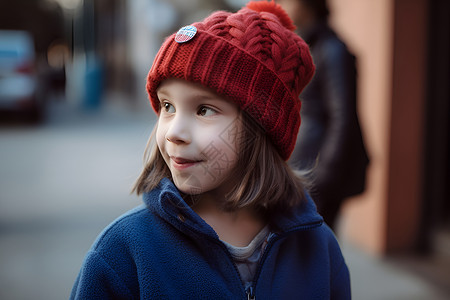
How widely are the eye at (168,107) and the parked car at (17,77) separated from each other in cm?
1234

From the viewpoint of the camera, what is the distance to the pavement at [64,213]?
3791mm

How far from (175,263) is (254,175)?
344mm

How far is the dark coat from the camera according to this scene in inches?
102

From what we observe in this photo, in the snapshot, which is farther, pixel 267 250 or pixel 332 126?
pixel 332 126

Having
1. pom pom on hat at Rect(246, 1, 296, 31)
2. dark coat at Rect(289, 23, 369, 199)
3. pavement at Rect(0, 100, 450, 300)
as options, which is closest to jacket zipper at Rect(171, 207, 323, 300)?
pom pom on hat at Rect(246, 1, 296, 31)

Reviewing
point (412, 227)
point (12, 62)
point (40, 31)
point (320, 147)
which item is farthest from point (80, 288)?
point (40, 31)

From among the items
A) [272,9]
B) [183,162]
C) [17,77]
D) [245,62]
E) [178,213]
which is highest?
[272,9]

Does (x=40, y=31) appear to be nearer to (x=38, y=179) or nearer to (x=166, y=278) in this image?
(x=38, y=179)

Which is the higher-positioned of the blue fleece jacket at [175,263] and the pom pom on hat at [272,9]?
the pom pom on hat at [272,9]

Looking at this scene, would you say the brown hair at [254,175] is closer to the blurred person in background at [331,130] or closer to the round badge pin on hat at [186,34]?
the round badge pin on hat at [186,34]

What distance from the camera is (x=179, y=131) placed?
4.13 ft

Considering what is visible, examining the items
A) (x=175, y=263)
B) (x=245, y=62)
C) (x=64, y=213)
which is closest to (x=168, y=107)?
(x=245, y=62)

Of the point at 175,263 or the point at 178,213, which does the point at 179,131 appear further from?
the point at 175,263

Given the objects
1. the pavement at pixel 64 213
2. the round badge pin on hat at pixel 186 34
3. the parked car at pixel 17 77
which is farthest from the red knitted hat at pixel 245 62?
the parked car at pixel 17 77
